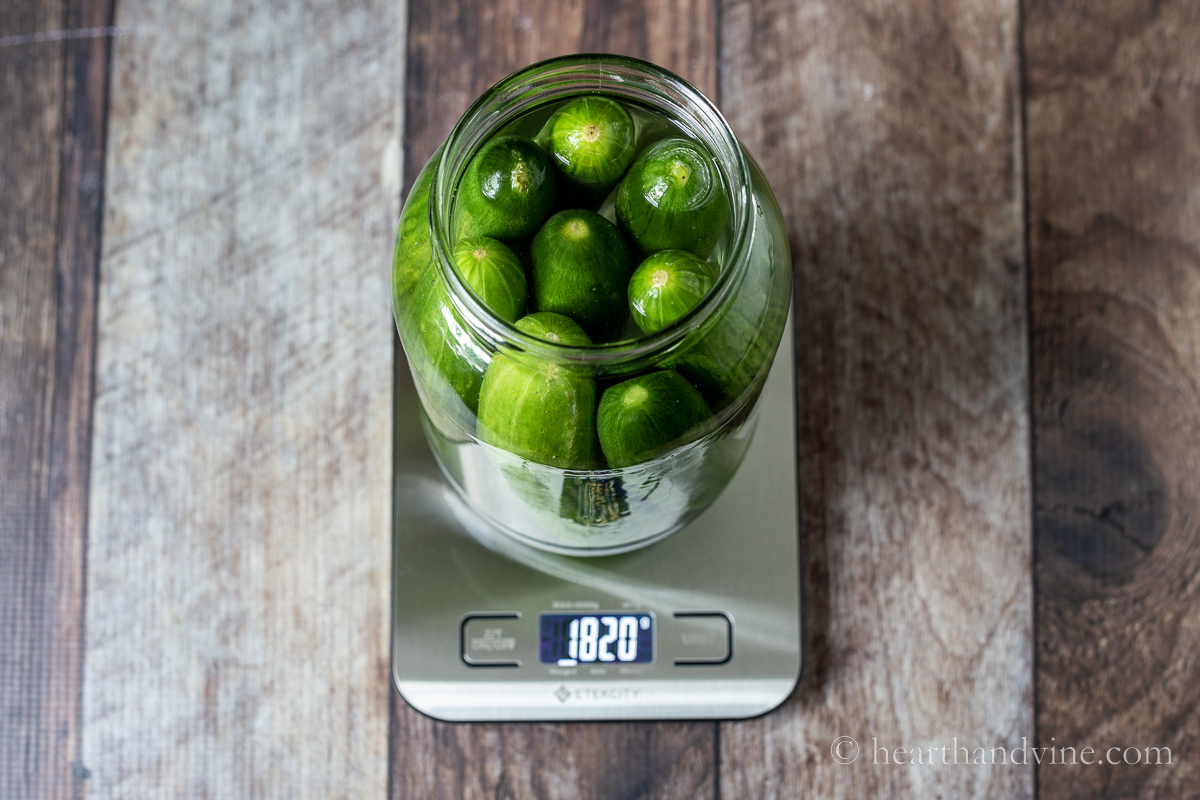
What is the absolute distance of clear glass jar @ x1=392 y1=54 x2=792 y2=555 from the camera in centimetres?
43

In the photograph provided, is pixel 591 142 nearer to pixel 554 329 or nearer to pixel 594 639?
pixel 554 329

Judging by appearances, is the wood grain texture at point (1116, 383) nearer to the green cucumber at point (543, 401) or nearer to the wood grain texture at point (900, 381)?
the wood grain texture at point (900, 381)

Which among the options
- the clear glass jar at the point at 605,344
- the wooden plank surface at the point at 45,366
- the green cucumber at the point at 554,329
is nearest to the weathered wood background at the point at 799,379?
the wooden plank surface at the point at 45,366

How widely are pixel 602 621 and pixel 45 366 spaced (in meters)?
0.49

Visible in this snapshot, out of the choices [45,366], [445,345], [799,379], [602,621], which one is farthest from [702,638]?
[45,366]

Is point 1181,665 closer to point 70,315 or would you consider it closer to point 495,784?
point 495,784

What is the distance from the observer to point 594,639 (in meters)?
0.68

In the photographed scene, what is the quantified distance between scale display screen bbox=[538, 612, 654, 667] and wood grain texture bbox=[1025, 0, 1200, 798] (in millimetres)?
315

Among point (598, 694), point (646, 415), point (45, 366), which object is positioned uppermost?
point (45, 366)

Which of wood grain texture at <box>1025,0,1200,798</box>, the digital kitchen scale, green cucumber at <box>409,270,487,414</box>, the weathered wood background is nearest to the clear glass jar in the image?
green cucumber at <box>409,270,487,414</box>

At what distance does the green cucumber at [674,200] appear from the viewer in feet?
1.50

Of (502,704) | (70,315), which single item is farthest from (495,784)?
(70,315)

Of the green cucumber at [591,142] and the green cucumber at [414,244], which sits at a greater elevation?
the green cucumber at [591,142]

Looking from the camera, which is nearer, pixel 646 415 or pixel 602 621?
pixel 646 415
